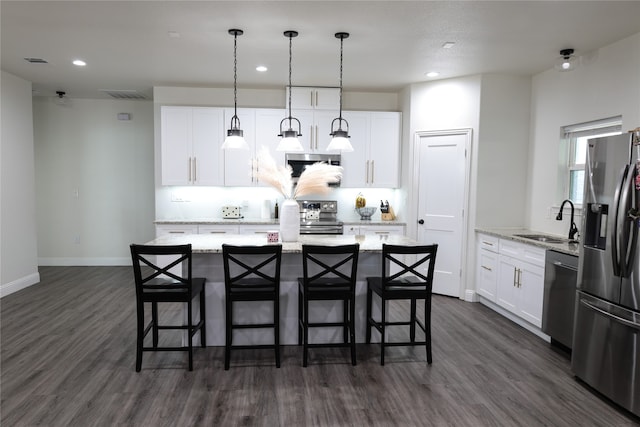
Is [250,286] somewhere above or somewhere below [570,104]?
below

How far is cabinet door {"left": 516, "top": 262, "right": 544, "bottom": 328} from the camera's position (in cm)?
395

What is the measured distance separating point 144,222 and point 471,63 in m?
5.53

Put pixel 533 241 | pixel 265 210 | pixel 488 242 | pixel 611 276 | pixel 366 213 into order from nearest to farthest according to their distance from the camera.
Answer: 1. pixel 611 276
2. pixel 533 241
3. pixel 488 242
4. pixel 265 210
5. pixel 366 213

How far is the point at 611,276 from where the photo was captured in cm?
282

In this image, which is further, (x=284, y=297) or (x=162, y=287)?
(x=284, y=297)

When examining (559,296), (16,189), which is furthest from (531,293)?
(16,189)

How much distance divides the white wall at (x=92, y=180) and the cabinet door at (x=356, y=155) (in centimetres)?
334

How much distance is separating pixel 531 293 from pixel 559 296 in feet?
1.41

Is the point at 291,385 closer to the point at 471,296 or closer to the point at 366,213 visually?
the point at 471,296

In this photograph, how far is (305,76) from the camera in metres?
5.40

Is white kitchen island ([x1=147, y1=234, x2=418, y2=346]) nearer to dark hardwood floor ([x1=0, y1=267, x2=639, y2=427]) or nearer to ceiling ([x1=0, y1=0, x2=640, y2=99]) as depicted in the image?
dark hardwood floor ([x1=0, y1=267, x2=639, y2=427])

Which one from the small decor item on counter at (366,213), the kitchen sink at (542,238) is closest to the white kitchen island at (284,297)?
the kitchen sink at (542,238)

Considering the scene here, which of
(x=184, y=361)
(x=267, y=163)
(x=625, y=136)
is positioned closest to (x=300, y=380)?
(x=184, y=361)

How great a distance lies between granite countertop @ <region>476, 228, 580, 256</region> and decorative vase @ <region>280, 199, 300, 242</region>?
2287mm
